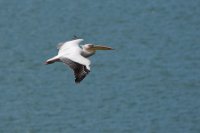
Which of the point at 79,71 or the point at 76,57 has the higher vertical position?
the point at 76,57

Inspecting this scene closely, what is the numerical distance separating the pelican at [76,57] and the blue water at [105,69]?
9711 millimetres

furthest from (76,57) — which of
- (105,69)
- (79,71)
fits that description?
(105,69)

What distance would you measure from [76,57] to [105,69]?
547 inches

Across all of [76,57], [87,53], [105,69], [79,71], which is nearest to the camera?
[79,71]

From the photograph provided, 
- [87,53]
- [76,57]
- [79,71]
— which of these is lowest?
[79,71]

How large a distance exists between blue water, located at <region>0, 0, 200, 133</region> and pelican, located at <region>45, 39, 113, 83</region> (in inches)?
382

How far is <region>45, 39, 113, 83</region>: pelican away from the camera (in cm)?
1434

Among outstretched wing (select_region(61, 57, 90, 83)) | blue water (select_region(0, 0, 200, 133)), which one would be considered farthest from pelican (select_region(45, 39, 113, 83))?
blue water (select_region(0, 0, 200, 133))

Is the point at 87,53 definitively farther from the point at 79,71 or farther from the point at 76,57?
the point at 79,71

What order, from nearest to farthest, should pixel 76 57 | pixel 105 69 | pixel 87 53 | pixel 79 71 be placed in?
pixel 79 71
pixel 76 57
pixel 87 53
pixel 105 69

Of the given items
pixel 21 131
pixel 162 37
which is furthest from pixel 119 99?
pixel 162 37

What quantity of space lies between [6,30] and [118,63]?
15.6 feet

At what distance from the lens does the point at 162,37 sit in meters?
31.7

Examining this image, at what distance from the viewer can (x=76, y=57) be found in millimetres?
14734
